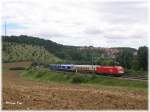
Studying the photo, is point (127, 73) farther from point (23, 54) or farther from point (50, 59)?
point (50, 59)

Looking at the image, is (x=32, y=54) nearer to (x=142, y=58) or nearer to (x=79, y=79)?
(x=79, y=79)

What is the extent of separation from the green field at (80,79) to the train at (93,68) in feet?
8.47

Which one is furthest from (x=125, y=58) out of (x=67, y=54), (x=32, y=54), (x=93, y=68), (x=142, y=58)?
(x=32, y=54)

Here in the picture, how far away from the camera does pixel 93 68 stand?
3547 centimetres

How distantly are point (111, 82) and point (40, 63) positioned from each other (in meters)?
16.7

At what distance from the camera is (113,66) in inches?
1300

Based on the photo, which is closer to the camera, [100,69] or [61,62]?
[100,69]

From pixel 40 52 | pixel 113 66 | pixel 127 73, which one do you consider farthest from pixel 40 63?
pixel 127 73

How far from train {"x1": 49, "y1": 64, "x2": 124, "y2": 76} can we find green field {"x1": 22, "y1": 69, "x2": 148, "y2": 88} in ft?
8.47

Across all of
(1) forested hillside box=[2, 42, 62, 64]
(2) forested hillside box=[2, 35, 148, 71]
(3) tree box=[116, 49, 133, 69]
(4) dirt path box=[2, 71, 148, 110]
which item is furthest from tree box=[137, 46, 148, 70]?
(1) forested hillside box=[2, 42, 62, 64]

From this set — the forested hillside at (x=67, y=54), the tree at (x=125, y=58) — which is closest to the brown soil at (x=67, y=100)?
the forested hillside at (x=67, y=54)

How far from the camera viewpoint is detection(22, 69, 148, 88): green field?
24184 millimetres

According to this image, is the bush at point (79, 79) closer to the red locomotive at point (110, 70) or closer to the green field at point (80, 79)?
the green field at point (80, 79)

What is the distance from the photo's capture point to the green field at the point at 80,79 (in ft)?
79.3
